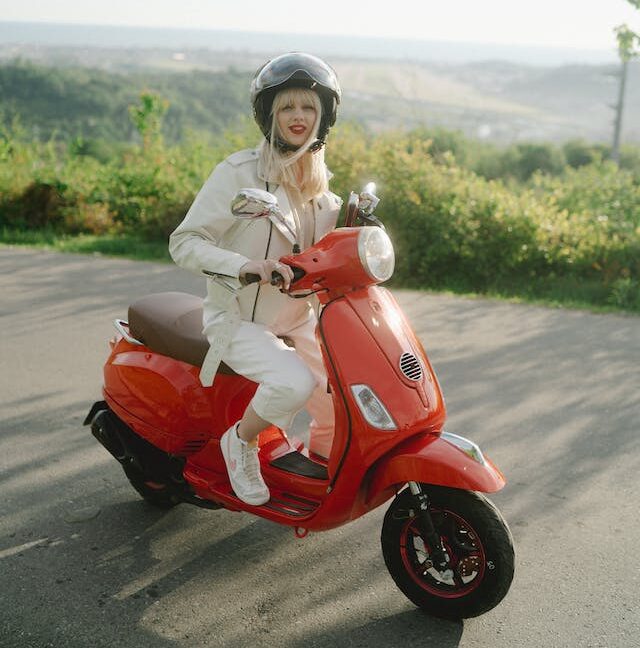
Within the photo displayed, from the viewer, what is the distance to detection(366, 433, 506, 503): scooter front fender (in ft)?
8.61

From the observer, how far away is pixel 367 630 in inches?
112

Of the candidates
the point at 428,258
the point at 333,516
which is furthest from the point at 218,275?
the point at 428,258

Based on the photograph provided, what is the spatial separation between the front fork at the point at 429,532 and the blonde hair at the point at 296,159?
3.78ft

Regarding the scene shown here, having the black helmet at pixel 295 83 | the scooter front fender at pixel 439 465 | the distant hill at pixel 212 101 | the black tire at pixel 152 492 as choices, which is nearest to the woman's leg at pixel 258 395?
the scooter front fender at pixel 439 465

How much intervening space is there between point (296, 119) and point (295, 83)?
12 cm

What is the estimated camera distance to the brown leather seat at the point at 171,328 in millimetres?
3248

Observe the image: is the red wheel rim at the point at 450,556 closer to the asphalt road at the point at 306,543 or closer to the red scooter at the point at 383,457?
the red scooter at the point at 383,457

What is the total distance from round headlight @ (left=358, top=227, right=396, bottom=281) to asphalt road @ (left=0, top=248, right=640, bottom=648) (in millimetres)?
1162

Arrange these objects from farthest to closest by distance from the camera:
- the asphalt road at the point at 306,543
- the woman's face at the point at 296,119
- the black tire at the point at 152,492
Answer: the black tire at the point at 152,492 → the woman's face at the point at 296,119 → the asphalt road at the point at 306,543

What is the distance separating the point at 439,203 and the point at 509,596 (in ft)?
18.4

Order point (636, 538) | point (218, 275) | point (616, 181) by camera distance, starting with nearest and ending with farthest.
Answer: point (218, 275)
point (636, 538)
point (616, 181)

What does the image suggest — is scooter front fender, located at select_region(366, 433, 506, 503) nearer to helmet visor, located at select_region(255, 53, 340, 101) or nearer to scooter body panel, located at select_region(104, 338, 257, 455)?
scooter body panel, located at select_region(104, 338, 257, 455)

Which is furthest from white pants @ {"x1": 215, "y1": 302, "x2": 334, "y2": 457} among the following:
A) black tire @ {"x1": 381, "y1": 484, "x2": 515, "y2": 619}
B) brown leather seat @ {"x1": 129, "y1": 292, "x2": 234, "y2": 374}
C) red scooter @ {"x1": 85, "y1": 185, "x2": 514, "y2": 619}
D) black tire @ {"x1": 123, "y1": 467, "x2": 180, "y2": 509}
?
black tire @ {"x1": 123, "y1": 467, "x2": 180, "y2": 509}

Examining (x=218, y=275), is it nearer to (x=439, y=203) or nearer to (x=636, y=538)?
(x=636, y=538)
